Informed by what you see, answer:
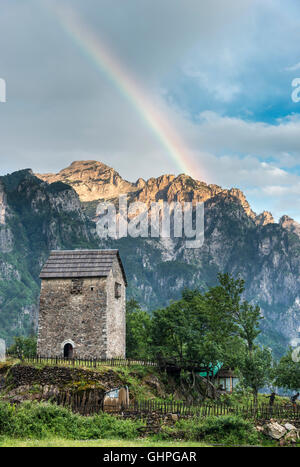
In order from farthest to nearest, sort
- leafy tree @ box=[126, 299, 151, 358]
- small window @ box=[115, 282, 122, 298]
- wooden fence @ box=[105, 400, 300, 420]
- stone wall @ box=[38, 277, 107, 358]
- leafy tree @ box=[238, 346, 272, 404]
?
leafy tree @ box=[126, 299, 151, 358]
small window @ box=[115, 282, 122, 298]
stone wall @ box=[38, 277, 107, 358]
leafy tree @ box=[238, 346, 272, 404]
wooden fence @ box=[105, 400, 300, 420]

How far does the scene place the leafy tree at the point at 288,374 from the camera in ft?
114

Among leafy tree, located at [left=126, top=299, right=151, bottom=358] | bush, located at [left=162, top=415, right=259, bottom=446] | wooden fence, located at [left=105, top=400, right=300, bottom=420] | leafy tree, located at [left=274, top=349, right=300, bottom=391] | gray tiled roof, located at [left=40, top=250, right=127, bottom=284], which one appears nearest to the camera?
bush, located at [left=162, top=415, right=259, bottom=446]

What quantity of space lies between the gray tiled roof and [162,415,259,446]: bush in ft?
56.8

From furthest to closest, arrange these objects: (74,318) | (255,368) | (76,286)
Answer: (76,286) → (74,318) → (255,368)

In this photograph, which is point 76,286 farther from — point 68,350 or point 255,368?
point 255,368

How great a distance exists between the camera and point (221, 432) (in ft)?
73.8

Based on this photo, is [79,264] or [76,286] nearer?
[76,286]

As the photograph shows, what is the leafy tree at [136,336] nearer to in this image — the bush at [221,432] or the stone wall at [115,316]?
the stone wall at [115,316]

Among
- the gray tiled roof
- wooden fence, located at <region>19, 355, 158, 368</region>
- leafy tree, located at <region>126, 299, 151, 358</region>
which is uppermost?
the gray tiled roof

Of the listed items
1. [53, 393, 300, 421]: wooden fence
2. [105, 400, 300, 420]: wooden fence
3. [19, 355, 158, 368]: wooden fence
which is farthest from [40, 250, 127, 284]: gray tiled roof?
[105, 400, 300, 420]: wooden fence

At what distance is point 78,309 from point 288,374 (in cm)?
1779

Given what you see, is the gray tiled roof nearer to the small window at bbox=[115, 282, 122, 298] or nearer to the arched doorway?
the small window at bbox=[115, 282, 122, 298]

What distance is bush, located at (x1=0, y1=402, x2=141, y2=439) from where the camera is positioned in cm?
2106

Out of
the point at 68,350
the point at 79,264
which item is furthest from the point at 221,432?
the point at 79,264
